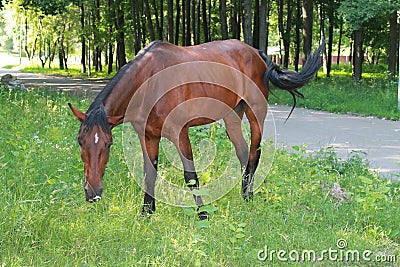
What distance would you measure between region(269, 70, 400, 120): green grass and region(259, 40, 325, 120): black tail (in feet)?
23.7

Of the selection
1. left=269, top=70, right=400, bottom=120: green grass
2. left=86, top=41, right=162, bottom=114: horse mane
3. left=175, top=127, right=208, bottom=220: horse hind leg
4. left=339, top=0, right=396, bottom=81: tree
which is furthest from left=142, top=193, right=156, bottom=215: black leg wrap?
Result: left=339, top=0, right=396, bottom=81: tree

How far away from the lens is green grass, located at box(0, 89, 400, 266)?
4.61 m

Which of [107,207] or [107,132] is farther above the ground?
→ [107,132]

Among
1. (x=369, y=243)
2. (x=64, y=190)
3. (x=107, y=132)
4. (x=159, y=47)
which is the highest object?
(x=159, y=47)

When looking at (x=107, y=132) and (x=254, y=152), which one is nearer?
(x=107, y=132)

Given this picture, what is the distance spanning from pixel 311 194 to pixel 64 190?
2.81 m

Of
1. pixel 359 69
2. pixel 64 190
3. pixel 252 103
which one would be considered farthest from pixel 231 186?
pixel 359 69

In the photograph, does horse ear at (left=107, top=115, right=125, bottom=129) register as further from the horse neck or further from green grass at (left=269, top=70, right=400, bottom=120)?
green grass at (left=269, top=70, right=400, bottom=120)

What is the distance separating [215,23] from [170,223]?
35389mm

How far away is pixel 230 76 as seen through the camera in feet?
21.0

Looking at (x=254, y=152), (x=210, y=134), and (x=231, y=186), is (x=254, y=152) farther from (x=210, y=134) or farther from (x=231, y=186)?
(x=210, y=134)

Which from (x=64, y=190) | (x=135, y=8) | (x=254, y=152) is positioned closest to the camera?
(x=64, y=190)

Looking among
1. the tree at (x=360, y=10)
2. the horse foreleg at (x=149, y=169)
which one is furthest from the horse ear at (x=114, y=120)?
the tree at (x=360, y=10)

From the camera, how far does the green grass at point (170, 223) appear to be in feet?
15.1
